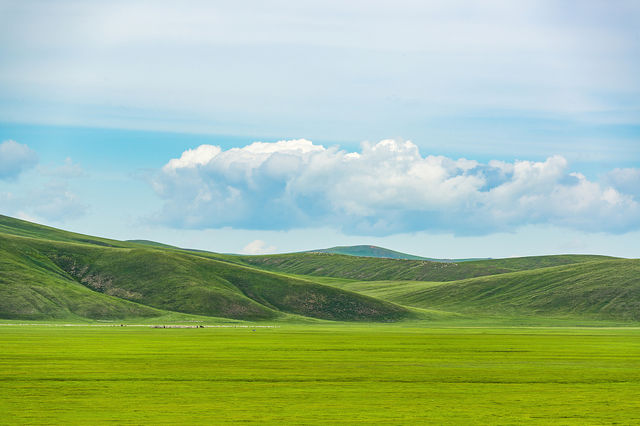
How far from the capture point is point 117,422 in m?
32.5

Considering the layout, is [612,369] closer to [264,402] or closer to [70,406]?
[264,402]

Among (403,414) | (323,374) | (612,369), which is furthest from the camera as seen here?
(612,369)

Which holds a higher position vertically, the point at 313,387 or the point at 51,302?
the point at 313,387

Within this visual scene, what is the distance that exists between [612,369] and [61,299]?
151938 millimetres

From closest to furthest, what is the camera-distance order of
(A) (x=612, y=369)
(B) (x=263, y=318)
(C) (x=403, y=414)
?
(C) (x=403, y=414) < (A) (x=612, y=369) < (B) (x=263, y=318)

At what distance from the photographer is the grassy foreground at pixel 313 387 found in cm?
3491

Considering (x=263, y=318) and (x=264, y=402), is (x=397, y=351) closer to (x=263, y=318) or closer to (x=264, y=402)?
(x=264, y=402)

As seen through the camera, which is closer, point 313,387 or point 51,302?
point 313,387

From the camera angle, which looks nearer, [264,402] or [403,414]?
[403,414]

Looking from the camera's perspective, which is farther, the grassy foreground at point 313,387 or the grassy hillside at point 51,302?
the grassy hillside at point 51,302

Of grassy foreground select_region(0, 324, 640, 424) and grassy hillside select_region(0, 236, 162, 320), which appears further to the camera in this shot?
grassy hillside select_region(0, 236, 162, 320)

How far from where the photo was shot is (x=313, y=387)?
150ft

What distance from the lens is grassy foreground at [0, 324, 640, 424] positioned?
34906 millimetres

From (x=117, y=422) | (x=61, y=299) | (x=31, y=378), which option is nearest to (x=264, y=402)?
(x=117, y=422)
